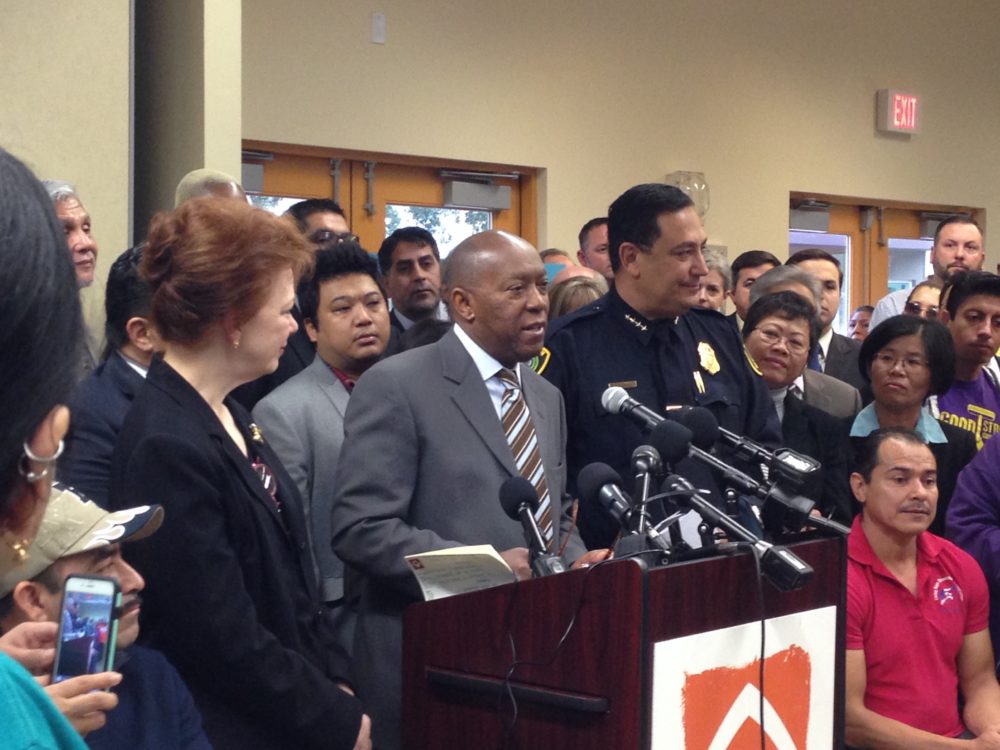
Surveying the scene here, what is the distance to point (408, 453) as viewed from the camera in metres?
2.47

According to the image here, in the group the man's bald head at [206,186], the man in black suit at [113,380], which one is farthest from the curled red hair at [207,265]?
the man's bald head at [206,186]

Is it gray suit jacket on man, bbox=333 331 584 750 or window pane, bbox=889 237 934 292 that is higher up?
window pane, bbox=889 237 934 292

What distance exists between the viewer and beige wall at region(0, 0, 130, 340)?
366 cm

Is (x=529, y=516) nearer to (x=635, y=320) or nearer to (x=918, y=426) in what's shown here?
(x=635, y=320)

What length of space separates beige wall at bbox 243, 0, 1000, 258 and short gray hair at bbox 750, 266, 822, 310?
262cm

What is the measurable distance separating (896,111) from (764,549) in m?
7.26

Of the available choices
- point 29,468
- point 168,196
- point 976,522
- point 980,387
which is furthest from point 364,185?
point 29,468

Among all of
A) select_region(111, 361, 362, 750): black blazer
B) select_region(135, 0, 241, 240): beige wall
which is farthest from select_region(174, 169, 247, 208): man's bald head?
select_region(111, 361, 362, 750): black blazer

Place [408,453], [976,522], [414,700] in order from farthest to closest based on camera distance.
→ 1. [976,522]
2. [408,453]
3. [414,700]

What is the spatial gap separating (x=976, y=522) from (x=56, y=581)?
2.52m

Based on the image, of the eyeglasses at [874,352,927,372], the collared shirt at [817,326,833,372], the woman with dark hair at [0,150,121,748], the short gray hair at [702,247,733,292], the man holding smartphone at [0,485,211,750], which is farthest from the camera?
the short gray hair at [702,247,733,292]

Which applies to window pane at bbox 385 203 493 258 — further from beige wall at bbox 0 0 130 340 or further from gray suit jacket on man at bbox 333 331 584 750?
gray suit jacket on man at bbox 333 331 584 750

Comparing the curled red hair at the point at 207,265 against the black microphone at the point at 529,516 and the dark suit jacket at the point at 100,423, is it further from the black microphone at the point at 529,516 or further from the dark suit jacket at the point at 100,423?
the black microphone at the point at 529,516

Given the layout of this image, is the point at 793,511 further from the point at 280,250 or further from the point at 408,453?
the point at 280,250
